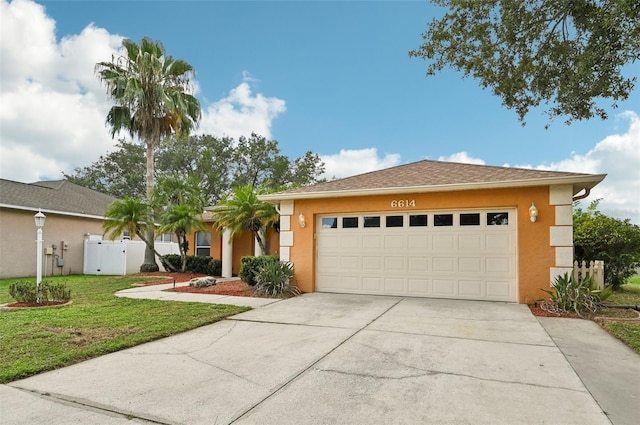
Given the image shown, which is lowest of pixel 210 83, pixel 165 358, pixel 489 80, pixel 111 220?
pixel 165 358

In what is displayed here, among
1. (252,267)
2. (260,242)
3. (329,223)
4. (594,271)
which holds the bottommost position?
(252,267)

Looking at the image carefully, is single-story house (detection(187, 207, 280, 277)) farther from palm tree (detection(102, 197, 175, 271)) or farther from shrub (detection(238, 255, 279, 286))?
shrub (detection(238, 255, 279, 286))

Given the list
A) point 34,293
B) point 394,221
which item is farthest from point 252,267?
point 34,293

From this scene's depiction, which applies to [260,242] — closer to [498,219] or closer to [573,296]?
[498,219]

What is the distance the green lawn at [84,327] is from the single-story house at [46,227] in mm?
7287

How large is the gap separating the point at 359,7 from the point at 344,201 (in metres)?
5.74

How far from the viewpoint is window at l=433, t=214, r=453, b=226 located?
356 inches

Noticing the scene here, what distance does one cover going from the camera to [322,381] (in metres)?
3.74

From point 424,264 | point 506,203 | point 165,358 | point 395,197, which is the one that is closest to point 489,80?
point 506,203

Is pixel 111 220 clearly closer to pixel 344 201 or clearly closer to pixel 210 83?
pixel 210 83

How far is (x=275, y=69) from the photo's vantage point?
54.9ft

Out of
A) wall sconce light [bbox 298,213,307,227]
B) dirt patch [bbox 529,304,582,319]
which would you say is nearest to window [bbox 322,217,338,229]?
wall sconce light [bbox 298,213,307,227]

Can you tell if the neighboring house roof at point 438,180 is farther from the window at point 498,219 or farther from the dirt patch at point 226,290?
the dirt patch at point 226,290

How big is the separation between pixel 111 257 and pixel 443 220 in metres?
14.9
